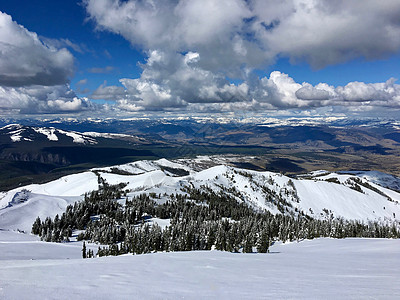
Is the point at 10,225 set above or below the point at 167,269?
below

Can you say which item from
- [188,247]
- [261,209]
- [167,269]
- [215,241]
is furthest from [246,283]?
[261,209]

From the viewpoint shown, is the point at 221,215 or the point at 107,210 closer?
the point at 107,210

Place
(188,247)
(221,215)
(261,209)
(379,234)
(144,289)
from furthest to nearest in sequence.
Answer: (261,209) → (221,215) → (379,234) → (188,247) → (144,289)

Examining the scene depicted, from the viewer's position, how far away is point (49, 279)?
1451 centimetres

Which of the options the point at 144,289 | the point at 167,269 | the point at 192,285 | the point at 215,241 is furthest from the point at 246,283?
the point at 215,241

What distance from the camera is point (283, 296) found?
12.4 m

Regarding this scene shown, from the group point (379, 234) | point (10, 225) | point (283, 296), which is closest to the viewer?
point (283, 296)

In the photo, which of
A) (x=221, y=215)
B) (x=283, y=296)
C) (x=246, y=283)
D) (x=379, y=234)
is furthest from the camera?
(x=221, y=215)

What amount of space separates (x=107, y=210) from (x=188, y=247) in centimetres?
5637

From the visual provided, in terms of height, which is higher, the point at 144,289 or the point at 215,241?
the point at 144,289

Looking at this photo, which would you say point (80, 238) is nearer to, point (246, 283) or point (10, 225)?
point (10, 225)

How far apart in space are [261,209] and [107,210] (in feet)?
389

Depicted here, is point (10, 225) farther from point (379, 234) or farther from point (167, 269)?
point (379, 234)

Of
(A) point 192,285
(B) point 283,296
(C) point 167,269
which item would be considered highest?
(B) point 283,296
